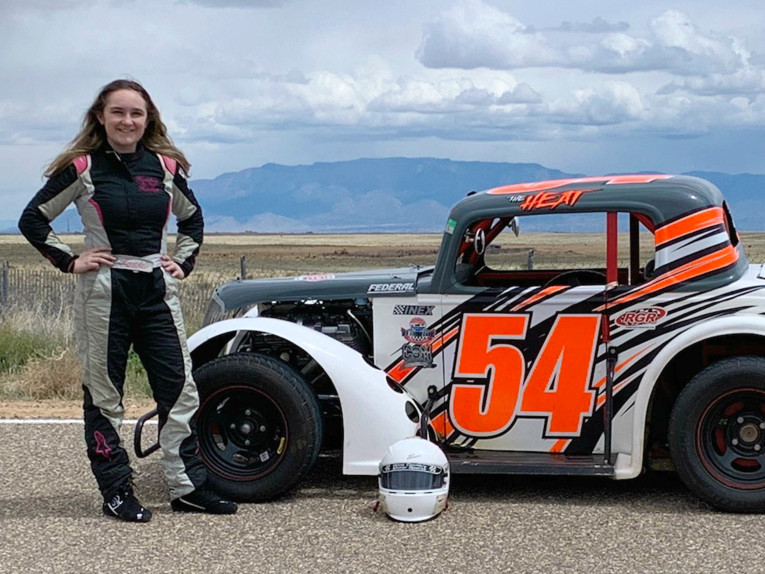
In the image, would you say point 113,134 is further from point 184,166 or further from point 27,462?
point 27,462

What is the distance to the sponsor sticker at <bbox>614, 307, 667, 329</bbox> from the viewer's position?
Result: 6.34m

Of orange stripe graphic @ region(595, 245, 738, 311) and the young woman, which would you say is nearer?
the young woman

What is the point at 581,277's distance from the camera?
7.12m

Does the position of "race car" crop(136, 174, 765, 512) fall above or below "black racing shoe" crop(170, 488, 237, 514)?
above

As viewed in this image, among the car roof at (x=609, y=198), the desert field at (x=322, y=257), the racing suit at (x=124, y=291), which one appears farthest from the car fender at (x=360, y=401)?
the desert field at (x=322, y=257)

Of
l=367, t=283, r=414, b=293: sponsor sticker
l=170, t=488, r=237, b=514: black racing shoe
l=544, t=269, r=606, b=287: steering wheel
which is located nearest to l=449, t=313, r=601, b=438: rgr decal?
l=367, t=283, r=414, b=293: sponsor sticker

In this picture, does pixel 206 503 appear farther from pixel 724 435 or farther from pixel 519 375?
pixel 724 435

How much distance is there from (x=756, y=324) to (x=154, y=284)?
3193mm

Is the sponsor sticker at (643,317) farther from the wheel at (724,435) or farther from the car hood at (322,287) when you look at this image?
the car hood at (322,287)

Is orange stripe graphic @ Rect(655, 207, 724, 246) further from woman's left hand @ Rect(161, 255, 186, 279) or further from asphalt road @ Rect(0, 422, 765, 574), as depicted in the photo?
woman's left hand @ Rect(161, 255, 186, 279)

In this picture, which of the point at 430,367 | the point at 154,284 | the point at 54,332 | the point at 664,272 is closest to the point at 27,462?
the point at 154,284

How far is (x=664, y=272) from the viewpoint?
642cm

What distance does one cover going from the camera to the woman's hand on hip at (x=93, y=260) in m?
6.04

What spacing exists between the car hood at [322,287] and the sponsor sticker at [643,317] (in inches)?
47.1
